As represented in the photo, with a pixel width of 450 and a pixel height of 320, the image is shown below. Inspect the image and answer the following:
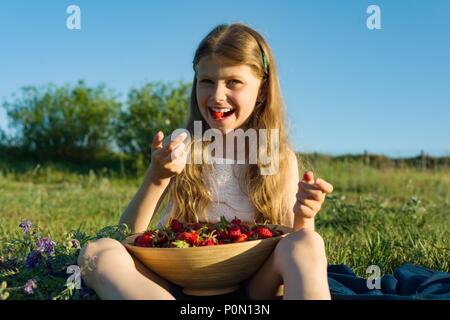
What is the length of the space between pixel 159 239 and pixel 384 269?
1458 millimetres

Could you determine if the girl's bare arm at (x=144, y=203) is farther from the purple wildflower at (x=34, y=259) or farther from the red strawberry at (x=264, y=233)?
the red strawberry at (x=264, y=233)

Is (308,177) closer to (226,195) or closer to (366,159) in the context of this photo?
(226,195)

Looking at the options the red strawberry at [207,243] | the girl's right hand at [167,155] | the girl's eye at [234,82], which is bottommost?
the red strawberry at [207,243]

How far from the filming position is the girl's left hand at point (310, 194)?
1.97 metres

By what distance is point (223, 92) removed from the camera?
2.48 metres

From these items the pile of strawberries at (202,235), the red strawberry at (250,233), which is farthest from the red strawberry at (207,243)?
the red strawberry at (250,233)

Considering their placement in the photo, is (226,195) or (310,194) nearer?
(310,194)

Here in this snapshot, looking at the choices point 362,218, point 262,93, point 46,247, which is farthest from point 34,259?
point 362,218

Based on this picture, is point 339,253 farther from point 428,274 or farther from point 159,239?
point 159,239

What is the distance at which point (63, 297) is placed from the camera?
197 cm

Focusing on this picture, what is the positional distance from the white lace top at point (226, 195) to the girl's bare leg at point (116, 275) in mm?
659

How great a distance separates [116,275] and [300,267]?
2.01 feet

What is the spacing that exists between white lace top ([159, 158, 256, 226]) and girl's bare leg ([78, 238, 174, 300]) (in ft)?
2.16
